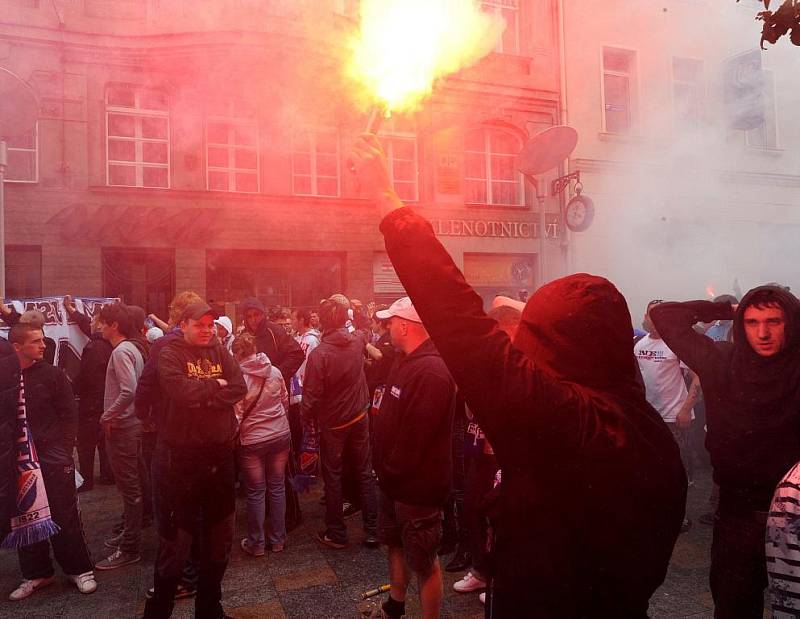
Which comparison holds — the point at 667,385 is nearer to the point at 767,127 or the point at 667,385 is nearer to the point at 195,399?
the point at 195,399

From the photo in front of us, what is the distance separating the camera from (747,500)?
7.23 feet

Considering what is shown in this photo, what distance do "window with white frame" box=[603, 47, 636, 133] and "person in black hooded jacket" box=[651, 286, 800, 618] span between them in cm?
1164

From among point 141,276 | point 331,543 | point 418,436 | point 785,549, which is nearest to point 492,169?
point 141,276

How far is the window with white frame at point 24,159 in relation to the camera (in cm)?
953

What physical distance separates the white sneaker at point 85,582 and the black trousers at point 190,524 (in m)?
1.05

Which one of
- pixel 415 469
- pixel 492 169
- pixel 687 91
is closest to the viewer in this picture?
pixel 415 469

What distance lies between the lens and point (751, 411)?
2275mm

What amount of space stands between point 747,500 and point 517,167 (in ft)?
37.3

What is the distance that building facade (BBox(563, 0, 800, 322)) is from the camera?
11.0 metres

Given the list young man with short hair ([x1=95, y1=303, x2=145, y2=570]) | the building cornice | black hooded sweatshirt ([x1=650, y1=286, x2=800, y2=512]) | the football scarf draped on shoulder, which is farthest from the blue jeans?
the building cornice

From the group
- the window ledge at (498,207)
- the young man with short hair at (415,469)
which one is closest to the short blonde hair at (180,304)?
the young man with short hair at (415,469)

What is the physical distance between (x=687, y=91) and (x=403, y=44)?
10.7 meters

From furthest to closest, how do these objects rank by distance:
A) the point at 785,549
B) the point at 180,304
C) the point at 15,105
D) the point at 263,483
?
the point at 15,105 → the point at 263,483 → the point at 180,304 → the point at 785,549

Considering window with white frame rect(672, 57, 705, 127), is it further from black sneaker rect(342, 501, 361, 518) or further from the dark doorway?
the dark doorway
